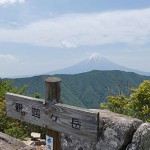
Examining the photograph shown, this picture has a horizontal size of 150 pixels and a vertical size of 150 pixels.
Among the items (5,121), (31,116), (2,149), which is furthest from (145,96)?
(31,116)

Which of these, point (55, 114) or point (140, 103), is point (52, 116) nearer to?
point (55, 114)

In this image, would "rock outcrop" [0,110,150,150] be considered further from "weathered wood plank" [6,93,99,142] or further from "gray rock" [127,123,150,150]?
"weathered wood plank" [6,93,99,142]

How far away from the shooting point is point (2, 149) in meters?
13.1

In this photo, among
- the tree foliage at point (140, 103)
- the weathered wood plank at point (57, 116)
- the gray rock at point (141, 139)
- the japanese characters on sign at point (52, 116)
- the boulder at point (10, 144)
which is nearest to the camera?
the weathered wood plank at point (57, 116)

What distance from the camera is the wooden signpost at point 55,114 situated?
6.15m

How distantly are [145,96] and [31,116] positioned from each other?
20676 mm

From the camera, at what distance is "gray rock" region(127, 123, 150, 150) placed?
8.23 meters

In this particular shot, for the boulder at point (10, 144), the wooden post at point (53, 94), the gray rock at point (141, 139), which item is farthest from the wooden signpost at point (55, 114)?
the boulder at point (10, 144)

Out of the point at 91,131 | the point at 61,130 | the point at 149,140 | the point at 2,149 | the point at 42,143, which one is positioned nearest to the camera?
the point at 91,131

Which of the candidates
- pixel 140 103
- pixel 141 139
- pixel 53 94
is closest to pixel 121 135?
pixel 141 139

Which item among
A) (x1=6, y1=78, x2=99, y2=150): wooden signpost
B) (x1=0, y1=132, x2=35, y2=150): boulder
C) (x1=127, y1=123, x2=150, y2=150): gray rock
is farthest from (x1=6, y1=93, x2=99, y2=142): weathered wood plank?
(x1=0, y1=132, x2=35, y2=150): boulder

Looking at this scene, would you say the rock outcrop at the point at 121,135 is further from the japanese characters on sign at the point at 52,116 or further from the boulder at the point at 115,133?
the japanese characters on sign at the point at 52,116

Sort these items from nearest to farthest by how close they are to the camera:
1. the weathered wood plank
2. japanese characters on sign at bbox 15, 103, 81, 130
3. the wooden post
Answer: the weathered wood plank
japanese characters on sign at bbox 15, 103, 81, 130
the wooden post

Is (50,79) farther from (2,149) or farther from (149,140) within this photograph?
(2,149)
